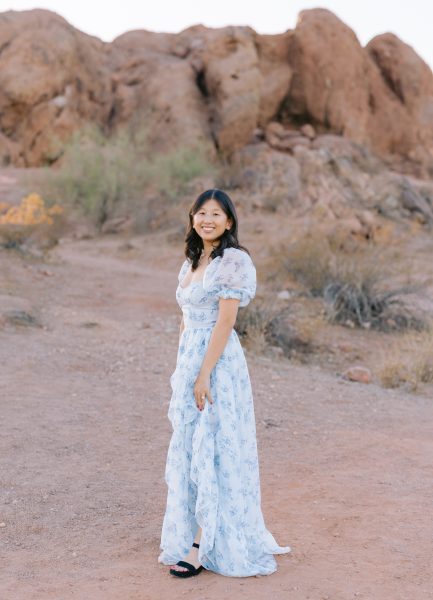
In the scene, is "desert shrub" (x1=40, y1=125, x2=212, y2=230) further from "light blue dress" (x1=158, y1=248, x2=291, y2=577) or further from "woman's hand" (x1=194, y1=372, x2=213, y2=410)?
"woman's hand" (x1=194, y1=372, x2=213, y2=410)

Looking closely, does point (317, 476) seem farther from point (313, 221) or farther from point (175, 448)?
point (313, 221)

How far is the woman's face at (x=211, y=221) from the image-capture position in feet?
11.6

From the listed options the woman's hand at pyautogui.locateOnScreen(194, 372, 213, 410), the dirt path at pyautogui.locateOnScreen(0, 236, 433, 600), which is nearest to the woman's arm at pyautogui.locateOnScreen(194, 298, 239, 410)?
the woman's hand at pyautogui.locateOnScreen(194, 372, 213, 410)

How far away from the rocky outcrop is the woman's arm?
19971 millimetres

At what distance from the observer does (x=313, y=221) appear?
50.9 feet

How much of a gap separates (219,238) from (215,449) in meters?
0.90

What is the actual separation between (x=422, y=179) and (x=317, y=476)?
2497 centimetres

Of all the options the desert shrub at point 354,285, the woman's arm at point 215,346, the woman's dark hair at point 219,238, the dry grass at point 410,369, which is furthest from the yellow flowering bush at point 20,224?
the woman's arm at point 215,346

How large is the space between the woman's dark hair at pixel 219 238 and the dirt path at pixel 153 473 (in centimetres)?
137

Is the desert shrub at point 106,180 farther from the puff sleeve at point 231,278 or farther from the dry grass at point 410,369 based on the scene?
the puff sleeve at point 231,278

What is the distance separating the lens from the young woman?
11.3ft

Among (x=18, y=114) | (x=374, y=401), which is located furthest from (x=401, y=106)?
(x=374, y=401)

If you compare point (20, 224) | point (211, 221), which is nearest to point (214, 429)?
point (211, 221)

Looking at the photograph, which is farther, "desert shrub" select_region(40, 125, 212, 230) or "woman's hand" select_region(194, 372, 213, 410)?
"desert shrub" select_region(40, 125, 212, 230)
